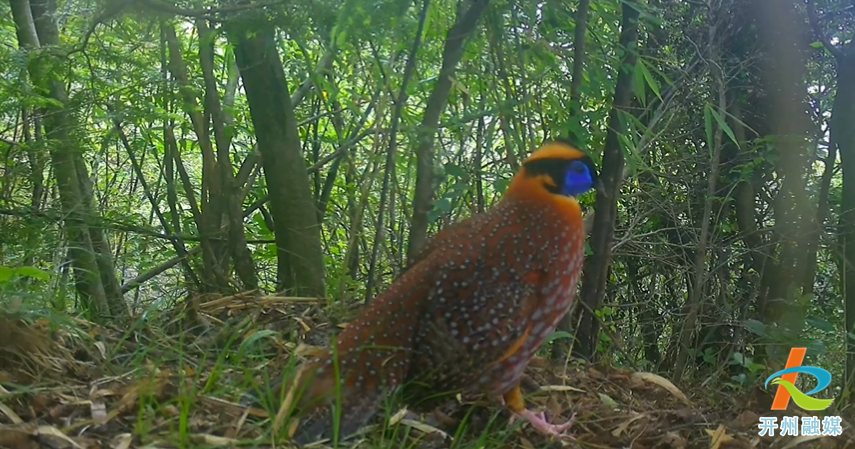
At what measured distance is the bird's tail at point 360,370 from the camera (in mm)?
1654

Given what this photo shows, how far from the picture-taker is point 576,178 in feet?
5.96

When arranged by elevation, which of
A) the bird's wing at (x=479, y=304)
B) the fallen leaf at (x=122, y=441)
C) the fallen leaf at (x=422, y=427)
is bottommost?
the fallen leaf at (x=422, y=427)

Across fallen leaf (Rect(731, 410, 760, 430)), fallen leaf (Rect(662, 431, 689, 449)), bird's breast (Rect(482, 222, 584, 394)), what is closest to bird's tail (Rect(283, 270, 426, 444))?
bird's breast (Rect(482, 222, 584, 394))

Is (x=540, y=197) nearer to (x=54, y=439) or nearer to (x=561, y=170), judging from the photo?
(x=561, y=170)

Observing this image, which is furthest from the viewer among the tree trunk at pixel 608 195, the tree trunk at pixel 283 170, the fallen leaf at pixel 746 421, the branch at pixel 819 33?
the branch at pixel 819 33

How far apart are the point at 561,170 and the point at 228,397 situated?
3.13 feet

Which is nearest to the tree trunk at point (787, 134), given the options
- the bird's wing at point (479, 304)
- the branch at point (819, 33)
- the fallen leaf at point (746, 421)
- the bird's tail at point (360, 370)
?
the branch at point (819, 33)

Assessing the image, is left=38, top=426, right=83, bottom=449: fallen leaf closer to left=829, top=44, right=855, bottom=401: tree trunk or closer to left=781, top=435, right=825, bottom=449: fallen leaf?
left=781, top=435, right=825, bottom=449: fallen leaf

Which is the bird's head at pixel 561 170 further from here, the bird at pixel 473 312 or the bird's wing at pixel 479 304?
the bird's wing at pixel 479 304

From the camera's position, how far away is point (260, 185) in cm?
389

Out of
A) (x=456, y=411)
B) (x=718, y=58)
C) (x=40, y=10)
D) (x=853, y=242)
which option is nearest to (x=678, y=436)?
(x=456, y=411)

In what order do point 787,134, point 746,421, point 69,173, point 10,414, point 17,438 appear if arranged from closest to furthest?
1. point 17,438
2. point 10,414
3. point 746,421
4. point 787,134
5. point 69,173

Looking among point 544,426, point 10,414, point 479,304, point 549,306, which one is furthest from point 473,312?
point 10,414

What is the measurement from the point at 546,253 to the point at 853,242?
2.18 meters
